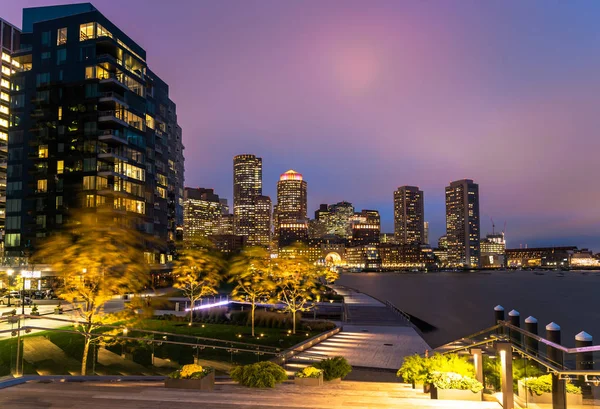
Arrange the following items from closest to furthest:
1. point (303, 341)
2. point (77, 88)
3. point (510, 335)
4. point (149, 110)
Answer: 1. point (510, 335)
2. point (303, 341)
3. point (77, 88)
4. point (149, 110)

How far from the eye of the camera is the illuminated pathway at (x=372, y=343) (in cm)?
2689

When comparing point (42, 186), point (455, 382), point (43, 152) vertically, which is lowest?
point (455, 382)

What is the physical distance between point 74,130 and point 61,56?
38.4ft

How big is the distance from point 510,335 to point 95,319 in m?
17.9

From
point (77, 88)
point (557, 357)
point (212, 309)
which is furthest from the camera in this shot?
point (77, 88)

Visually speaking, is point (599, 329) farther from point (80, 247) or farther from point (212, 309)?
point (80, 247)

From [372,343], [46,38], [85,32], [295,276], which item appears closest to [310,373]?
[372,343]

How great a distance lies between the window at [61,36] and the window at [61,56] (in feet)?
3.52

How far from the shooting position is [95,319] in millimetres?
21141

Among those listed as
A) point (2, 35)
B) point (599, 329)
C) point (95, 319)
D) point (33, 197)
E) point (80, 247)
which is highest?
point (2, 35)

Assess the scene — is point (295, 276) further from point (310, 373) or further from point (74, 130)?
point (74, 130)

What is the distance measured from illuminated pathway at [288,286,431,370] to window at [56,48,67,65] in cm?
5562

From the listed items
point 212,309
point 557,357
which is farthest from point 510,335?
point 212,309

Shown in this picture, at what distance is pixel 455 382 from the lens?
1096cm
